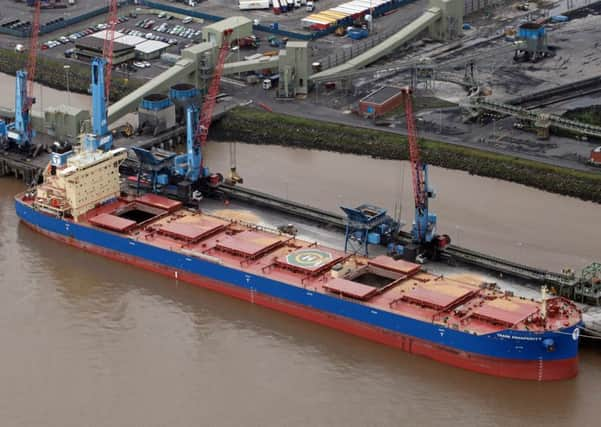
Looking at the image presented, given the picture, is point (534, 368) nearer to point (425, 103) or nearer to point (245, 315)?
point (245, 315)

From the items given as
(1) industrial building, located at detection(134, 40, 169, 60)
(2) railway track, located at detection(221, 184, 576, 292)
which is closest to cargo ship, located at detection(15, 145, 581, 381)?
(2) railway track, located at detection(221, 184, 576, 292)

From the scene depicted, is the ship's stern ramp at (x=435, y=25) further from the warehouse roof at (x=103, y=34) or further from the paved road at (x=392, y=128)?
the warehouse roof at (x=103, y=34)

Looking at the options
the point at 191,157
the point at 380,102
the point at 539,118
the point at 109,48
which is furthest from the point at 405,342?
the point at 109,48

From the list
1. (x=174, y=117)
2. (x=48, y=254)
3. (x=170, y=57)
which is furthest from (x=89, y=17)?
(x=48, y=254)

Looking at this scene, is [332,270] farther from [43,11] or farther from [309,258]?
[43,11]

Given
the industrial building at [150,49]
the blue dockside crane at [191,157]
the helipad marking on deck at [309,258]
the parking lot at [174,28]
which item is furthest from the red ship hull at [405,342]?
the industrial building at [150,49]
